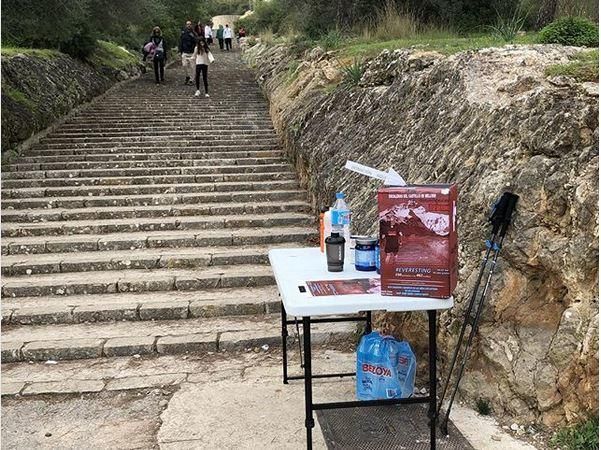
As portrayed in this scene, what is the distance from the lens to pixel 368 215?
5621 mm

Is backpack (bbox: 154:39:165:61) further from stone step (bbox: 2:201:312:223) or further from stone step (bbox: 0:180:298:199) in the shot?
stone step (bbox: 2:201:312:223)

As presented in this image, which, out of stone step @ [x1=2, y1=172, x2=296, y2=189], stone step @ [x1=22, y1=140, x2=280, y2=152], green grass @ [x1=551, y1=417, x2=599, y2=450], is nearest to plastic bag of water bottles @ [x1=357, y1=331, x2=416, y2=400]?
green grass @ [x1=551, y1=417, x2=599, y2=450]

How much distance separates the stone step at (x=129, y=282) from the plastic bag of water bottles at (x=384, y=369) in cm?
288

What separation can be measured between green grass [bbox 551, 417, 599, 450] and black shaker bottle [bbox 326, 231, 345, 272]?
59.5 inches

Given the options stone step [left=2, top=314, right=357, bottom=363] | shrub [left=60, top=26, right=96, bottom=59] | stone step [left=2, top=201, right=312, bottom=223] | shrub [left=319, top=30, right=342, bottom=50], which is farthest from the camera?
shrub [left=60, top=26, right=96, bottom=59]

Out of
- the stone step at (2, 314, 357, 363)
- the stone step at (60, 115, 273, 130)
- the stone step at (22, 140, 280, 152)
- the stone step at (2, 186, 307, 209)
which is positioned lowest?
the stone step at (2, 314, 357, 363)

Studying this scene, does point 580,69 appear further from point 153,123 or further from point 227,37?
point 227,37

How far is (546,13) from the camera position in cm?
1065

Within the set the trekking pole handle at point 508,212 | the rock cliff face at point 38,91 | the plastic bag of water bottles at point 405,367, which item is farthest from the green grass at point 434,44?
the rock cliff face at point 38,91

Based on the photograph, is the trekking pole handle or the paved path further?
the paved path

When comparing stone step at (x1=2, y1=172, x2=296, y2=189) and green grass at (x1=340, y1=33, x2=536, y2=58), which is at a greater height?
green grass at (x1=340, y1=33, x2=536, y2=58)

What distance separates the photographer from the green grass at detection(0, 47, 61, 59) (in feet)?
40.2

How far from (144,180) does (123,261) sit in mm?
2901

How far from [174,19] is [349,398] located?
24966mm
